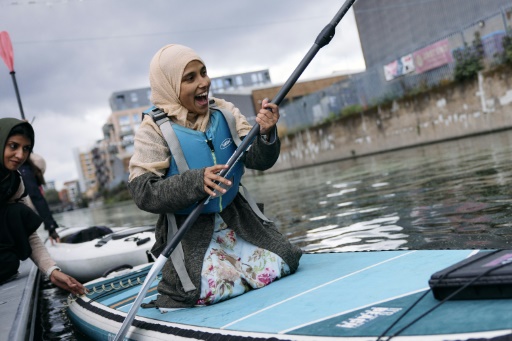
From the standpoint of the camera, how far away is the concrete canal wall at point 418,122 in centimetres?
1777

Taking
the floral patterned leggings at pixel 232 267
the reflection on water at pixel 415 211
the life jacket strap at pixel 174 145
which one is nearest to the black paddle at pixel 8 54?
the reflection on water at pixel 415 211

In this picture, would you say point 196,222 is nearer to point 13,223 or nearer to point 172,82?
point 172,82

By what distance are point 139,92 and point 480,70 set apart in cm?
9069

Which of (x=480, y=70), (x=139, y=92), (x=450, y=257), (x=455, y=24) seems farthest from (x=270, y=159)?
(x=139, y=92)

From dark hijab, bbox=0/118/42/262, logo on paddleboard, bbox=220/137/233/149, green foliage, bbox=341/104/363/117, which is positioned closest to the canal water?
dark hijab, bbox=0/118/42/262

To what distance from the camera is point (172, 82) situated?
321cm

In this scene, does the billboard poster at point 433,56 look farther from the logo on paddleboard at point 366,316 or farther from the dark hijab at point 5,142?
the logo on paddleboard at point 366,316

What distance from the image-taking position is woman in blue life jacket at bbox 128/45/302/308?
10.1 ft

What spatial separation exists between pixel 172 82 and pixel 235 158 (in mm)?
593

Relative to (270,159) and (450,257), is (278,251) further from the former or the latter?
(450,257)

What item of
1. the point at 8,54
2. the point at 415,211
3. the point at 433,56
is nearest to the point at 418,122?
the point at 433,56

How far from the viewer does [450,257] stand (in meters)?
2.82

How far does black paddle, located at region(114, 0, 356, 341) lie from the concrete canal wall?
1568 cm

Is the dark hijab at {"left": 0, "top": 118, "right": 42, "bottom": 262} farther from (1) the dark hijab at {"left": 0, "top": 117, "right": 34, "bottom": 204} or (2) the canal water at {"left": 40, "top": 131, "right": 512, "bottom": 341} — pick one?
(2) the canal water at {"left": 40, "top": 131, "right": 512, "bottom": 341}
